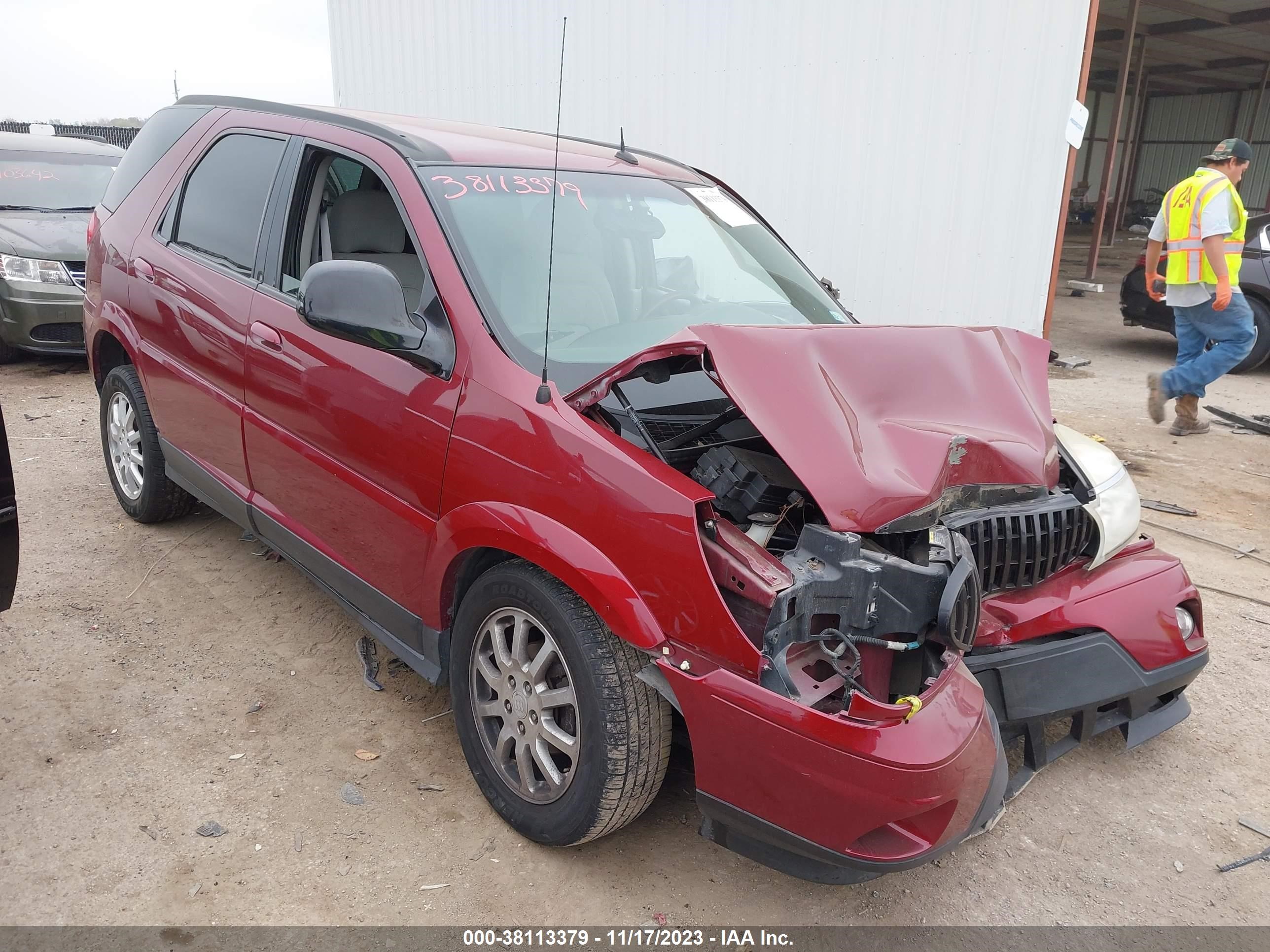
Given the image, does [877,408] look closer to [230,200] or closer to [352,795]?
[352,795]

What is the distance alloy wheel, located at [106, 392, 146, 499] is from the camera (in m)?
4.35

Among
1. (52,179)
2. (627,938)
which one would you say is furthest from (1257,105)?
(627,938)

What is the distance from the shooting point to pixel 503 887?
2.39 metres

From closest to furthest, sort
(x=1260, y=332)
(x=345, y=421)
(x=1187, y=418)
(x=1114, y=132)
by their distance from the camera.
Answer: (x=345, y=421) → (x=1187, y=418) → (x=1260, y=332) → (x=1114, y=132)

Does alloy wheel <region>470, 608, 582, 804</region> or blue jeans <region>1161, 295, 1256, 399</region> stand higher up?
blue jeans <region>1161, 295, 1256, 399</region>

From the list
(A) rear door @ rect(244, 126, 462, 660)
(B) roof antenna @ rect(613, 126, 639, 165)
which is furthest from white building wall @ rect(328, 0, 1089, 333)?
(A) rear door @ rect(244, 126, 462, 660)

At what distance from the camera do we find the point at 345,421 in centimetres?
282

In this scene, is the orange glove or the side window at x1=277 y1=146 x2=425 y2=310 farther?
the orange glove

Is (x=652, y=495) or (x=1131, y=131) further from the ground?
(x=1131, y=131)

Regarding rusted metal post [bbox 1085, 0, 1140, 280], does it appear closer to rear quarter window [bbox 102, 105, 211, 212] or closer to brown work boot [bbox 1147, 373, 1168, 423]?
brown work boot [bbox 1147, 373, 1168, 423]

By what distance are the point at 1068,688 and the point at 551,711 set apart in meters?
1.44

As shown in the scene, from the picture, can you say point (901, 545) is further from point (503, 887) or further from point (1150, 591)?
point (503, 887)

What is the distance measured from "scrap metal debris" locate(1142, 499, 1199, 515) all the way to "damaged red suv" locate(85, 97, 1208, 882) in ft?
8.26

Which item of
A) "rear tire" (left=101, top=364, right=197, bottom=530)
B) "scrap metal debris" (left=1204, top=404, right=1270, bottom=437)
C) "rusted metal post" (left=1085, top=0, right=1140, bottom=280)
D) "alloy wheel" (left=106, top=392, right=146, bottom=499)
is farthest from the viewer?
"rusted metal post" (left=1085, top=0, right=1140, bottom=280)
